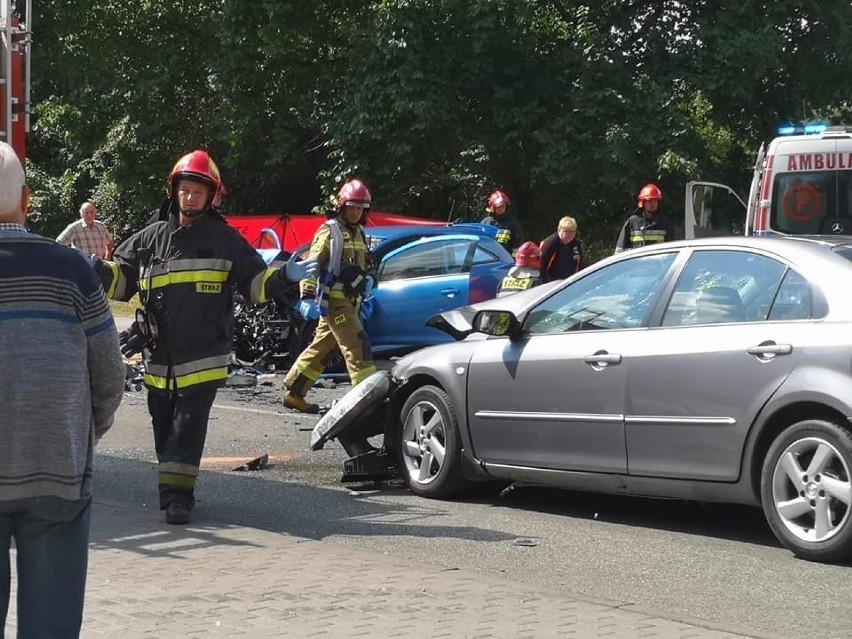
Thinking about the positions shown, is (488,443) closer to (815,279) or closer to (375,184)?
(815,279)

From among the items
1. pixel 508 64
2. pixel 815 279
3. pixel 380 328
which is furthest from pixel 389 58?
pixel 815 279

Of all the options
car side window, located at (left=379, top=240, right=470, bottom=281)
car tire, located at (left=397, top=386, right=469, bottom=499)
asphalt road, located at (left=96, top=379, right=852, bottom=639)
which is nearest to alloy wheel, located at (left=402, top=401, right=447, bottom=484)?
car tire, located at (left=397, top=386, right=469, bottom=499)

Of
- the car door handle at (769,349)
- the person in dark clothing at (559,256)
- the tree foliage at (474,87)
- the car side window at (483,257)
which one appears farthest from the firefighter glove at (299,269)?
the tree foliage at (474,87)

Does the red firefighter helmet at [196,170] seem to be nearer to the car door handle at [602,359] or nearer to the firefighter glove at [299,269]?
the firefighter glove at [299,269]

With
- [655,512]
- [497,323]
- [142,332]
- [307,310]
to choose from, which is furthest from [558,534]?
[307,310]

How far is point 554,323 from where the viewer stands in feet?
26.4

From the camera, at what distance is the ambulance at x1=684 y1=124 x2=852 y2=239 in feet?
45.5

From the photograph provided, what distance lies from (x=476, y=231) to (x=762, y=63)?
7744 mm

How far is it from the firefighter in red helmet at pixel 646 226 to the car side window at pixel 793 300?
849 cm

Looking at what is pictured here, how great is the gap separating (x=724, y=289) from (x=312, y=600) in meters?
2.76

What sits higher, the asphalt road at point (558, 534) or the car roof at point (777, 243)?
the car roof at point (777, 243)

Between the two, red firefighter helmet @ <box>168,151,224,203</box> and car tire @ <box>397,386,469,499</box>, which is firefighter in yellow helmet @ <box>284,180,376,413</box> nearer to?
car tire @ <box>397,386,469,499</box>

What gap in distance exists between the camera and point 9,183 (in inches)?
150

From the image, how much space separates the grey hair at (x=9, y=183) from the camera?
3.78 m
